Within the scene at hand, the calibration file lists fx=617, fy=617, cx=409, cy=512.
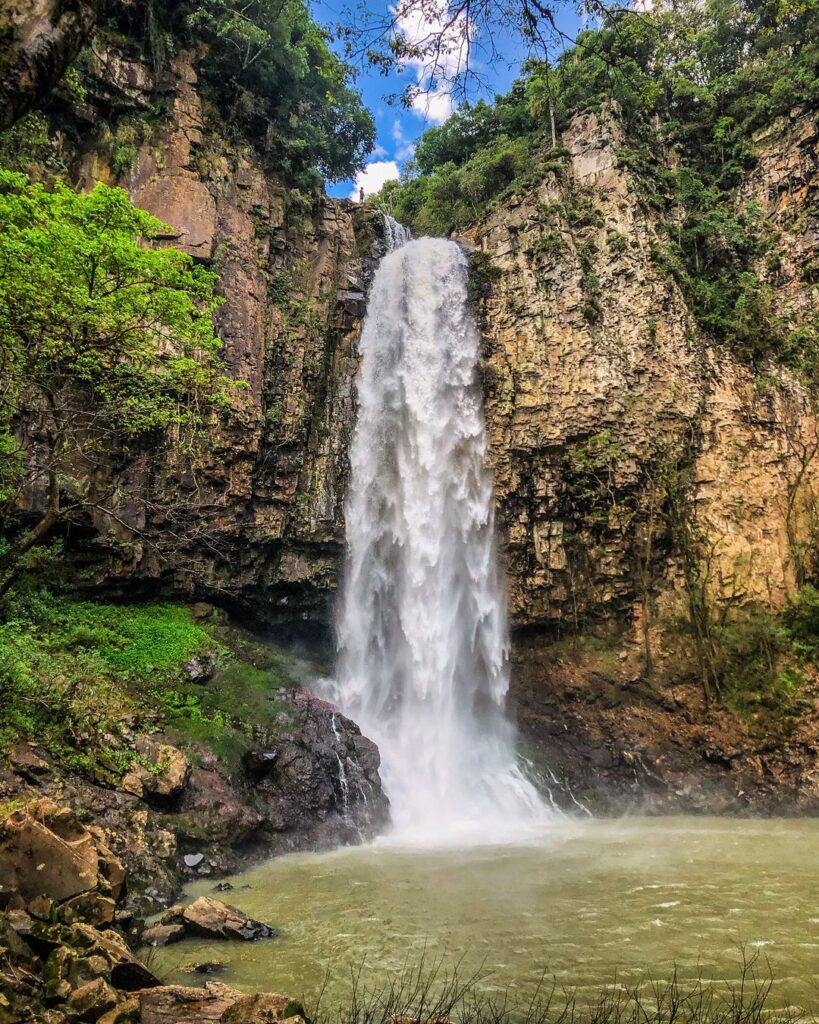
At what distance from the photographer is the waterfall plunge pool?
4711 mm

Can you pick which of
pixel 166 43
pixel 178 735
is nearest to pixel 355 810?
pixel 178 735

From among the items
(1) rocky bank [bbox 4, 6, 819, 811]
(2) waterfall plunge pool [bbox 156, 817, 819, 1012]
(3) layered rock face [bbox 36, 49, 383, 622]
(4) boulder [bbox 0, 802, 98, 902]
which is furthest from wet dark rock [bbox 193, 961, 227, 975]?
(1) rocky bank [bbox 4, 6, 819, 811]

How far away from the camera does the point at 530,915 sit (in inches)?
236

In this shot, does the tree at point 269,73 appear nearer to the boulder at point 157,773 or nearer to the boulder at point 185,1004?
the boulder at point 157,773

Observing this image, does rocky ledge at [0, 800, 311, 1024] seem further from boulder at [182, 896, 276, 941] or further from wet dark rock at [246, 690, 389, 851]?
wet dark rock at [246, 690, 389, 851]

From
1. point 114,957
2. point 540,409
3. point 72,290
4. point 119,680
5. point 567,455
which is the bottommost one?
point 114,957

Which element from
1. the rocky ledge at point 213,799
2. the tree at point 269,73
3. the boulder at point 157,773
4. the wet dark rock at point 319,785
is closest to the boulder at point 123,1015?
the rocky ledge at point 213,799

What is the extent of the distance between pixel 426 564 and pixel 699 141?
14750mm

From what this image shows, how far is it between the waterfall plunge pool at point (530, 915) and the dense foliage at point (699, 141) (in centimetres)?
1167

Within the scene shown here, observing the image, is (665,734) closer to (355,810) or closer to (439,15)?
(355,810)

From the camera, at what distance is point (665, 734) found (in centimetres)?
1341

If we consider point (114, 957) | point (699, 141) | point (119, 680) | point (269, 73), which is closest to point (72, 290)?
point (114, 957)

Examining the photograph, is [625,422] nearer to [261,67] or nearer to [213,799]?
[213,799]

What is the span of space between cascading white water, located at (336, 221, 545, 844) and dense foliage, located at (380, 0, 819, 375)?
15.2 feet
